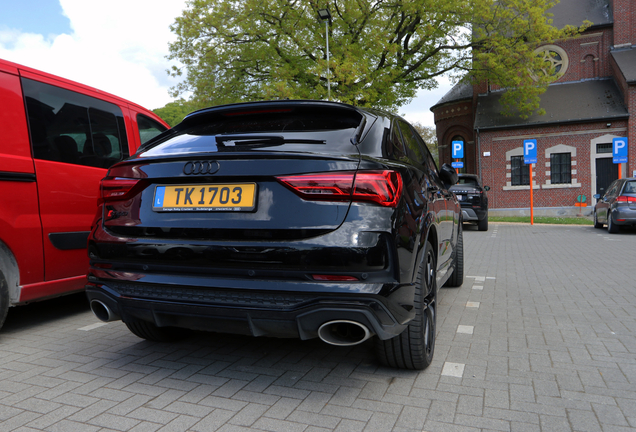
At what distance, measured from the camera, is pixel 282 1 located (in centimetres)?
2002

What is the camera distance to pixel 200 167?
2.65 meters

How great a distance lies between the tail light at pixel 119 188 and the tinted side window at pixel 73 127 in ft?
4.87

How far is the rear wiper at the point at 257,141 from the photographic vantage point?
266 cm

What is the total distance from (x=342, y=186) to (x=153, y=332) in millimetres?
1993

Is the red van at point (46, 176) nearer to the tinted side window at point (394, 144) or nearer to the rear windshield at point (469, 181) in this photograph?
the tinted side window at point (394, 144)

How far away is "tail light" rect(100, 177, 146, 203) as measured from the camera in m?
2.83

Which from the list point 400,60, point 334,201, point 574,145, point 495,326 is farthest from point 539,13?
point 334,201

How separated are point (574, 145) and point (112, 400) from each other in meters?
29.8

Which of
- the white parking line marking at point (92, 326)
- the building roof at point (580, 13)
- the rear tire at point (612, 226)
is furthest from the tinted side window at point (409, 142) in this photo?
the building roof at point (580, 13)

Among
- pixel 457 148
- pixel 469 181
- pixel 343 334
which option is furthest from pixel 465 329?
pixel 457 148

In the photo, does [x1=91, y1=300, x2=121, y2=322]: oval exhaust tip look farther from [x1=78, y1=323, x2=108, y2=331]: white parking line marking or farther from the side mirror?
the side mirror

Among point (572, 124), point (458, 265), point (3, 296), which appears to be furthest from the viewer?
point (572, 124)

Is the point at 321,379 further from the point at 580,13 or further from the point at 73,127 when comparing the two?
the point at 580,13

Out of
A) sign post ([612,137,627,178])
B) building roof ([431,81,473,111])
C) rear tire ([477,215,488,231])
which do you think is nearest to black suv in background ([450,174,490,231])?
rear tire ([477,215,488,231])
